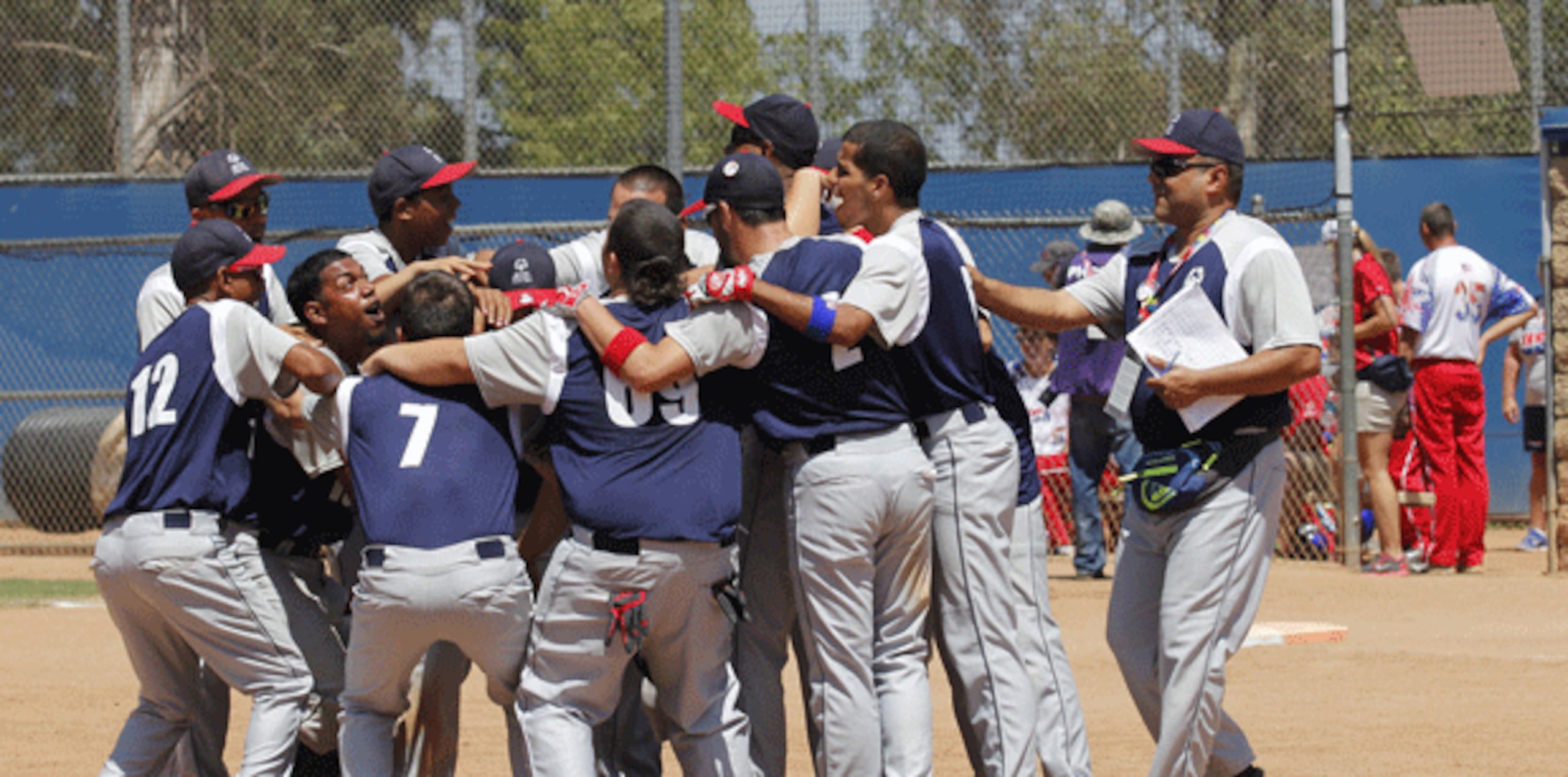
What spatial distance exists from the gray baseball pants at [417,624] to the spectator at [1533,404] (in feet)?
28.9

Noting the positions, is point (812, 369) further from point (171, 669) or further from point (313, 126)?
point (313, 126)

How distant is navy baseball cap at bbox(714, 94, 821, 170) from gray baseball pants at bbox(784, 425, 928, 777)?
1274mm

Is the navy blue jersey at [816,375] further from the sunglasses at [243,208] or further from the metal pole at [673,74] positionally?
the metal pole at [673,74]

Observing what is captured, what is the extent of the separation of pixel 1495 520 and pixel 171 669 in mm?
12391

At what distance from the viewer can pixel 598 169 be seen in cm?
1494

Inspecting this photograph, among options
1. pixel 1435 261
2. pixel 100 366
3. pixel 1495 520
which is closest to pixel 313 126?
pixel 100 366

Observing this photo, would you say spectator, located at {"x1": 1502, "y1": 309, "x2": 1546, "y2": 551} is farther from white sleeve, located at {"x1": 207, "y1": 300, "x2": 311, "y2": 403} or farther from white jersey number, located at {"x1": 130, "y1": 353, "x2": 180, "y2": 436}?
white jersey number, located at {"x1": 130, "y1": 353, "x2": 180, "y2": 436}

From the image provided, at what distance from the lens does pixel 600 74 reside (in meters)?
15.2

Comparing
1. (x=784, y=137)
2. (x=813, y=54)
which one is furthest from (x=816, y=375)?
(x=813, y=54)

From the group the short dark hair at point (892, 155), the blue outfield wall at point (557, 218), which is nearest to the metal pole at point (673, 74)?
the blue outfield wall at point (557, 218)

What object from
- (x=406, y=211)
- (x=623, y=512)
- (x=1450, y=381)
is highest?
(x=406, y=211)

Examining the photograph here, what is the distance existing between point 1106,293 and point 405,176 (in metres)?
2.26

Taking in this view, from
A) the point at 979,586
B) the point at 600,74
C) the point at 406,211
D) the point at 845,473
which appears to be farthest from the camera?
the point at 600,74

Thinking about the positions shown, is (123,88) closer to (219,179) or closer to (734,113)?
(219,179)
